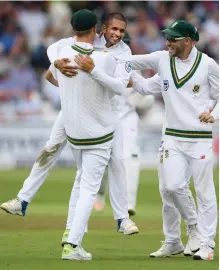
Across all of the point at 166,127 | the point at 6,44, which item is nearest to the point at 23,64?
the point at 6,44

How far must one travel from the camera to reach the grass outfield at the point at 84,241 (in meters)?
7.40

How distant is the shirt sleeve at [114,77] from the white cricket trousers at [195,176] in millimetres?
679

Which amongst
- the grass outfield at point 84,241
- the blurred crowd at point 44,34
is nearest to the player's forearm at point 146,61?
the grass outfield at point 84,241

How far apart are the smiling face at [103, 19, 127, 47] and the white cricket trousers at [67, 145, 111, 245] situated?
0.99 m

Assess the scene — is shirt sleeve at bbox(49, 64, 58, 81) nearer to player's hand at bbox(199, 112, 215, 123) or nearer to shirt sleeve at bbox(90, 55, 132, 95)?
shirt sleeve at bbox(90, 55, 132, 95)

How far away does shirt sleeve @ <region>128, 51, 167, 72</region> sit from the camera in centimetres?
815

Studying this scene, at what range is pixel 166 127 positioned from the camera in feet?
26.6

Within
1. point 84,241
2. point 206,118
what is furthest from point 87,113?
point 84,241

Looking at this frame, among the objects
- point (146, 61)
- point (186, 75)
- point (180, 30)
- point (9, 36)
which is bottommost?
point (186, 75)

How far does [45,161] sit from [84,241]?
93cm

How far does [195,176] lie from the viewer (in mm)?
8008

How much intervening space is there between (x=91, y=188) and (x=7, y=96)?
40.2 feet

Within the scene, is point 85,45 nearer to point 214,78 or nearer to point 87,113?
point 87,113

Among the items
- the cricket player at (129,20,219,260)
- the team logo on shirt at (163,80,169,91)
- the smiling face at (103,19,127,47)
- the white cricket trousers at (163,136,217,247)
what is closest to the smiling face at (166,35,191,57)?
the cricket player at (129,20,219,260)
